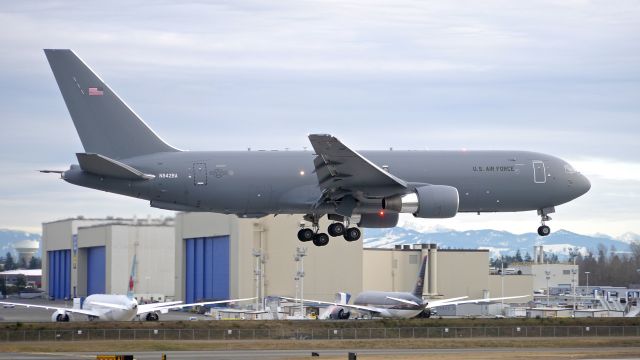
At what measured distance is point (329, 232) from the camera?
7119 cm

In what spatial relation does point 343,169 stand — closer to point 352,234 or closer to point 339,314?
point 352,234

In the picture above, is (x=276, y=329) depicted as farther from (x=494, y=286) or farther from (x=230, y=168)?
(x=494, y=286)

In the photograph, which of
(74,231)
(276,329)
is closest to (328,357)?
(276,329)

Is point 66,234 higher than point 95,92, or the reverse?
point 95,92

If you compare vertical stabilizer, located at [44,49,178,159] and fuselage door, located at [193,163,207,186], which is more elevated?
vertical stabilizer, located at [44,49,178,159]

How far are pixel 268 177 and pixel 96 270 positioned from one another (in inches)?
4450

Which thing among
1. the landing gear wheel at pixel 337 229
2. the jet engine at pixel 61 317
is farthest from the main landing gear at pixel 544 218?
the jet engine at pixel 61 317

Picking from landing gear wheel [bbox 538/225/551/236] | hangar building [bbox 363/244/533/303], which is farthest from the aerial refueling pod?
hangar building [bbox 363/244/533/303]

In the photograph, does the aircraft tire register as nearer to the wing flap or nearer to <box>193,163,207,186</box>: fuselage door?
the wing flap

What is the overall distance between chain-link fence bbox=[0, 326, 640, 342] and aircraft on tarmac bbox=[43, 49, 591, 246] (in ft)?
50.5

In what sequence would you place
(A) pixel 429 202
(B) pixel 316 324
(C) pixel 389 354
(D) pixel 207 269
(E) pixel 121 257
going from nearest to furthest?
(A) pixel 429 202 → (C) pixel 389 354 → (B) pixel 316 324 → (D) pixel 207 269 → (E) pixel 121 257

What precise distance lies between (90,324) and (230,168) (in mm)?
23086

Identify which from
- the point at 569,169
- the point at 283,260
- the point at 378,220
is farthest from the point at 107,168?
the point at 283,260

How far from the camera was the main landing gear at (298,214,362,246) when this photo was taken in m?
70.1
